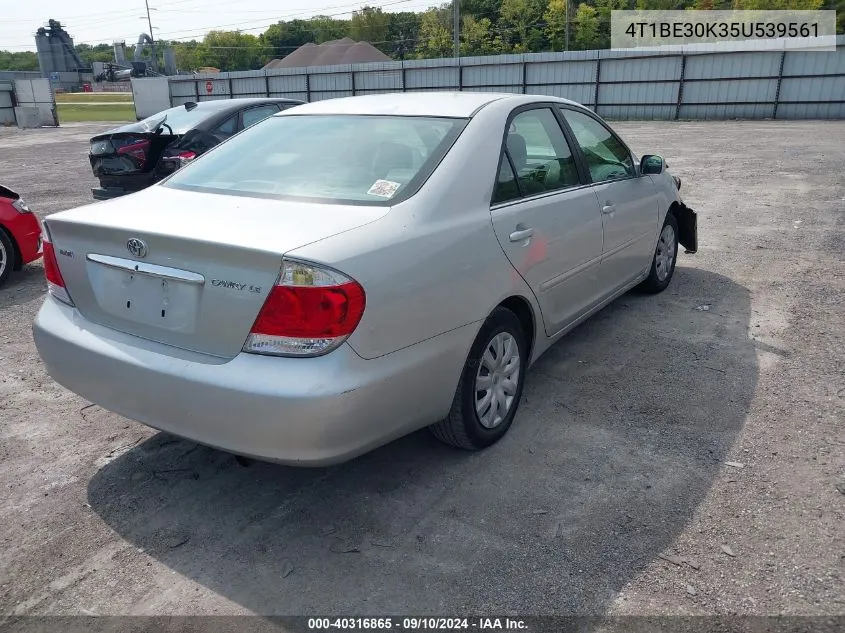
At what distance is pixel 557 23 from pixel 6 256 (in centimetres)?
6629

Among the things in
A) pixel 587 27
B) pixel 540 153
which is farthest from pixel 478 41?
pixel 540 153

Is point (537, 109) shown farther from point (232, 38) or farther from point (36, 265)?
point (232, 38)

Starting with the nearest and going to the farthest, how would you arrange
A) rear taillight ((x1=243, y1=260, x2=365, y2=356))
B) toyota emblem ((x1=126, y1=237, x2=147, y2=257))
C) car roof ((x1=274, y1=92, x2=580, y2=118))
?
rear taillight ((x1=243, y1=260, x2=365, y2=356)) < toyota emblem ((x1=126, y1=237, x2=147, y2=257)) < car roof ((x1=274, y1=92, x2=580, y2=118))

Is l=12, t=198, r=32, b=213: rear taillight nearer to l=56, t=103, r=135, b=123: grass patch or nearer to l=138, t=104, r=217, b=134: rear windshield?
l=138, t=104, r=217, b=134: rear windshield

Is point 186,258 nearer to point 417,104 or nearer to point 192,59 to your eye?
point 417,104

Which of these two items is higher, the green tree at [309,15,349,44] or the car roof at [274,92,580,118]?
the green tree at [309,15,349,44]

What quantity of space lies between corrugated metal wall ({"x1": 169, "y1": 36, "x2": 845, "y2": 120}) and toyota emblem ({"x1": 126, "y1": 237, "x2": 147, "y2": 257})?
27.7 m

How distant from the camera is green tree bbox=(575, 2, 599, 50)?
60406mm

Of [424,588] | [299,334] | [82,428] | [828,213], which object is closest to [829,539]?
[424,588]

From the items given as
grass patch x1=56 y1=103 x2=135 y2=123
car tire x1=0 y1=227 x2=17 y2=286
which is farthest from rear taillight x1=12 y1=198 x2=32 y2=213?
grass patch x1=56 y1=103 x2=135 y2=123

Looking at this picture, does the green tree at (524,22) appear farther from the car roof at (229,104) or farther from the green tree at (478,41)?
the car roof at (229,104)

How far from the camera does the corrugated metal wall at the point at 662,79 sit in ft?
81.0

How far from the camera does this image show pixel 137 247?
2586mm

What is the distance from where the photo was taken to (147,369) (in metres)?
2.54
